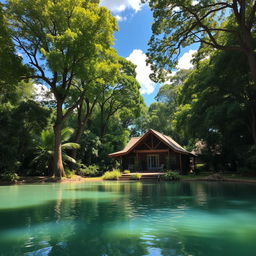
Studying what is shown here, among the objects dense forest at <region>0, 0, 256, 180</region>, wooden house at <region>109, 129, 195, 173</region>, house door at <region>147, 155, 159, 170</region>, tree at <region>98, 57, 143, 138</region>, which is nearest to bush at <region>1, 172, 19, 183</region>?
dense forest at <region>0, 0, 256, 180</region>

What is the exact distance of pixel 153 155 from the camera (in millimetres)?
26953

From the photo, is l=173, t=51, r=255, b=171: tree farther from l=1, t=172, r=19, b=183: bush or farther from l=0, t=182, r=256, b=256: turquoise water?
l=1, t=172, r=19, b=183: bush

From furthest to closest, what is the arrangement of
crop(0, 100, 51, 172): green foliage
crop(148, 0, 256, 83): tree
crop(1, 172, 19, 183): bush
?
crop(0, 100, 51, 172): green foliage
crop(1, 172, 19, 183): bush
crop(148, 0, 256, 83): tree

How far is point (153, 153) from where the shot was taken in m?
26.9

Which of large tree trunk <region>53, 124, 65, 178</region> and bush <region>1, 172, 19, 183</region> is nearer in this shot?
bush <region>1, 172, 19, 183</region>

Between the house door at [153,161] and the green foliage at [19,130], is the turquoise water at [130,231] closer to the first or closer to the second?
the green foliage at [19,130]

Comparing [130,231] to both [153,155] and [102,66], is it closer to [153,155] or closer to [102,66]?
[102,66]

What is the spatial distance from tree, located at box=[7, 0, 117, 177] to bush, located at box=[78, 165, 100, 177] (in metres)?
5.49

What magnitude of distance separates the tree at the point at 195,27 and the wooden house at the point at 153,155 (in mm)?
9992

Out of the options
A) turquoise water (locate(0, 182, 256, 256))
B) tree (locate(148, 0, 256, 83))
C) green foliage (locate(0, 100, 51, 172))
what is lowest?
turquoise water (locate(0, 182, 256, 256))

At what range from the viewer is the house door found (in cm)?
2677

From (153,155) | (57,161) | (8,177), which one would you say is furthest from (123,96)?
(8,177)

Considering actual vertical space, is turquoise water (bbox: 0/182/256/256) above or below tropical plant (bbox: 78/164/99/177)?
below

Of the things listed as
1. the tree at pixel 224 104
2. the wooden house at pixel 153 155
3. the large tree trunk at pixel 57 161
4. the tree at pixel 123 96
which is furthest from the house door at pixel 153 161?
the large tree trunk at pixel 57 161
